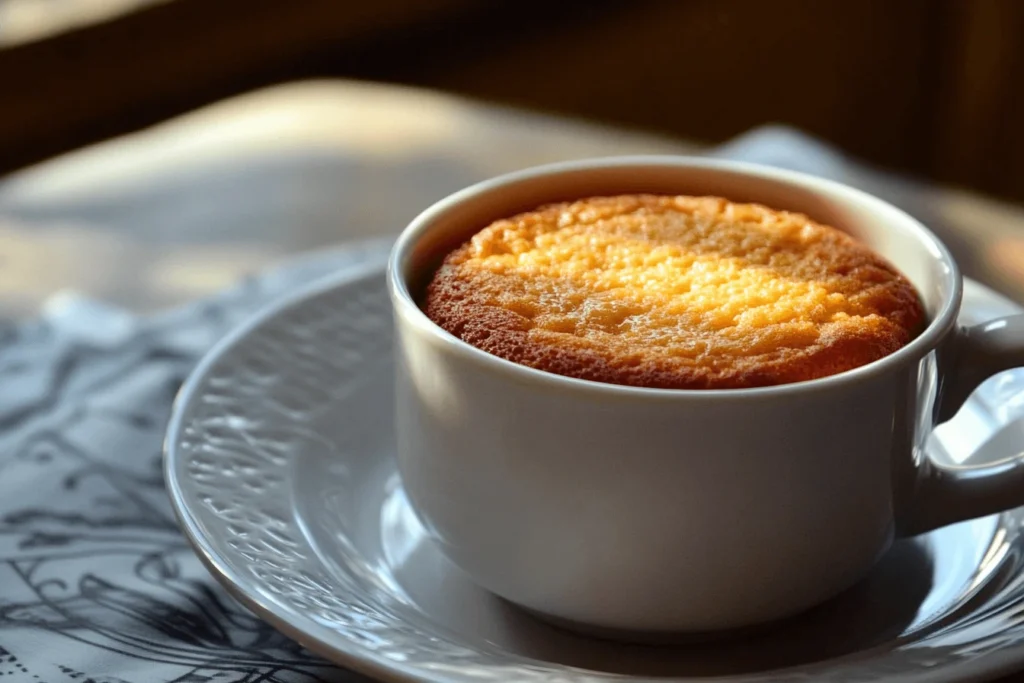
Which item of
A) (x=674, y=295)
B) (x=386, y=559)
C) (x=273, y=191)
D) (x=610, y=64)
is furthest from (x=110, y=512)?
(x=610, y=64)

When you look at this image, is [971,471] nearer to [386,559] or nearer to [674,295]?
[674,295]

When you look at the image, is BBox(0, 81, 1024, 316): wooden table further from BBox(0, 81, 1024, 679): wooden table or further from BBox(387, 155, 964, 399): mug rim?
BBox(387, 155, 964, 399): mug rim

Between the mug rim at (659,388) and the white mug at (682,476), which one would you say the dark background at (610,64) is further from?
the white mug at (682,476)

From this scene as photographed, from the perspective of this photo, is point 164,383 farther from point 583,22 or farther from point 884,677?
point 583,22

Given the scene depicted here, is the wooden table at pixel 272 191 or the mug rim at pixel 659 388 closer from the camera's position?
the mug rim at pixel 659 388

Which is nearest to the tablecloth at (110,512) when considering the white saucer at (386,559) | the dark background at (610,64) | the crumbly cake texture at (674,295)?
the white saucer at (386,559)

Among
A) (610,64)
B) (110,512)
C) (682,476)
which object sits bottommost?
(610,64)

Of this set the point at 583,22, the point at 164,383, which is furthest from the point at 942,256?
the point at 583,22
